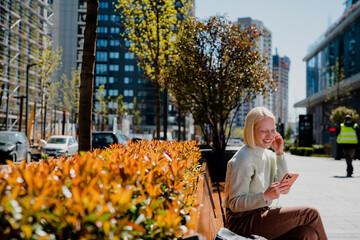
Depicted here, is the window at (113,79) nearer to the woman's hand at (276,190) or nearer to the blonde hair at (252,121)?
the blonde hair at (252,121)

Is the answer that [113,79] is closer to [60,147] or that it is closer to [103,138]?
[60,147]

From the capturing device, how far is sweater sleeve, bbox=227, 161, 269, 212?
291 cm

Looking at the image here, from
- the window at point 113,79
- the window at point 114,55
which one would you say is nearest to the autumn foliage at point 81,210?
the window at point 113,79

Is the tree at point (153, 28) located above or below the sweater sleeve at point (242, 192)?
above

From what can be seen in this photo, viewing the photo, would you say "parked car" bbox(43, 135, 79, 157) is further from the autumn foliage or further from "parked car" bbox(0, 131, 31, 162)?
the autumn foliage

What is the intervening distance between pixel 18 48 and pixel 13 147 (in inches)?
1846

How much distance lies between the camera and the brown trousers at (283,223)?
2889mm

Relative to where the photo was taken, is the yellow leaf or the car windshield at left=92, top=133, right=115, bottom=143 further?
the car windshield at left=92, top=133, right=115, bottom=143

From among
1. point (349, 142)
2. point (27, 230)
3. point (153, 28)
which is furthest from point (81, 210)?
point (153, 28)

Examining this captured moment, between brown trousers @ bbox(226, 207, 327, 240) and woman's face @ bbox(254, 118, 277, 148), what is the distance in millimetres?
519

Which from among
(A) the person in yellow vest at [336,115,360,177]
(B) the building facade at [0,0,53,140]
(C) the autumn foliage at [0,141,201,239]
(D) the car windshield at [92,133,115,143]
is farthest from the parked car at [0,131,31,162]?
(B) the building facade at [0,0,53,140]

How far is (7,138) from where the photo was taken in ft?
59.0

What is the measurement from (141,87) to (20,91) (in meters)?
40.4

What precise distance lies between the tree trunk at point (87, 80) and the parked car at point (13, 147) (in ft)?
40.6
